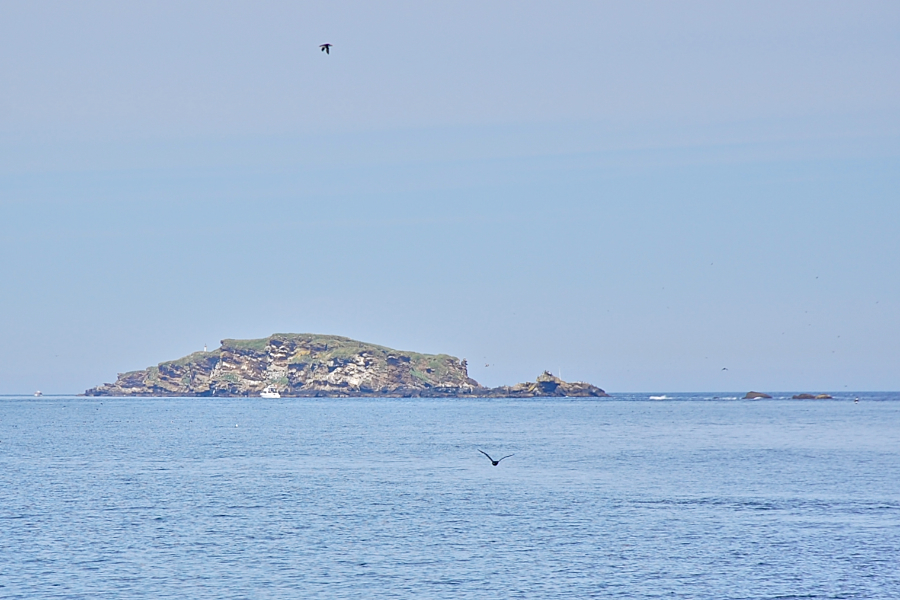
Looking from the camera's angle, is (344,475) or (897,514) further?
(344,475)

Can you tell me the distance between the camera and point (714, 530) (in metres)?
58.1

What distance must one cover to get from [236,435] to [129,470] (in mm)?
65102

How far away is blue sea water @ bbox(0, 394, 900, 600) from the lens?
45.8m

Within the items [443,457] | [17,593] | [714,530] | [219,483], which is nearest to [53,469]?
[219,483]

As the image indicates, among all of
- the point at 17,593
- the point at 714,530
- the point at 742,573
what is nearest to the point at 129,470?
the point at 17,593

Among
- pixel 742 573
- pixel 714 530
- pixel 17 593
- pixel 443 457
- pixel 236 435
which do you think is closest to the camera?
pixel 17 593

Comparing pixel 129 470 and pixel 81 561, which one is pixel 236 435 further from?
pixel 81 561

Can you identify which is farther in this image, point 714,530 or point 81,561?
point 714,530

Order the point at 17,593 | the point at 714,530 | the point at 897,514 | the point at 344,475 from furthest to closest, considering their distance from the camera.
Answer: the point at 344,475, the point at 897,514, the point at 714,530, the point at 17,593

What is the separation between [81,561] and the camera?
50.0m

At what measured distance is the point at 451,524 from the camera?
199 feet

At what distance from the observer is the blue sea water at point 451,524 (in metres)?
45.8

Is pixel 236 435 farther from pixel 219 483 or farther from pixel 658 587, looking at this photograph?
pixel 658 587

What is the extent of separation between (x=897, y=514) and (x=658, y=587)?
87.2ft
